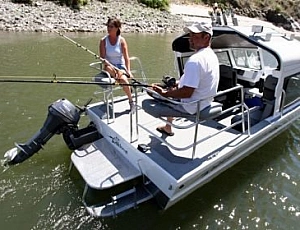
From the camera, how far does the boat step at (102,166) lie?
4617 millimetres

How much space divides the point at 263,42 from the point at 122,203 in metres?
4.06

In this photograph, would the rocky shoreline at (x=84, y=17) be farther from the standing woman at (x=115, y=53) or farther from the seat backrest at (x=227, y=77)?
the seat backrest at (x=227, y=77)

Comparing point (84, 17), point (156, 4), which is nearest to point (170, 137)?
point (84, 17)

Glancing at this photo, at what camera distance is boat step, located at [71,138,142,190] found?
182 inches

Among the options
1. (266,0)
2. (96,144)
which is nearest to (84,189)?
(96,144)

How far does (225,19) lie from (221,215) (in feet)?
13.6

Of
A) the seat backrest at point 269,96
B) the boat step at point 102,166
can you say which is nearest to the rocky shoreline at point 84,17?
the boat step at point 102,166

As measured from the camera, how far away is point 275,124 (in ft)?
20.7

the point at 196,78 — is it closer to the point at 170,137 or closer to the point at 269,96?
the point at 170,137

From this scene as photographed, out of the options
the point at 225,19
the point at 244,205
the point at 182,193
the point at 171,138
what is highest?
the point at 225,19

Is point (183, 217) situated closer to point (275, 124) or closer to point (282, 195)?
point (282, 195)

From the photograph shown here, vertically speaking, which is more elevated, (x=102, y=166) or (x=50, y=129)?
(x=50, y=129)

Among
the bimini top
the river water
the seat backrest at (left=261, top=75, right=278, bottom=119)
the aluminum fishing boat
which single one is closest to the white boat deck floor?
the aluminum fishing boat

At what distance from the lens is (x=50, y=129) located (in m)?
5.27
